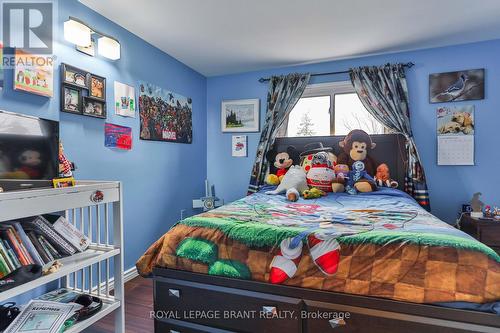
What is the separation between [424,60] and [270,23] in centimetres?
182

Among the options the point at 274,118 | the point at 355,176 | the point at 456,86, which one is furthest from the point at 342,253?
the point at 456,86

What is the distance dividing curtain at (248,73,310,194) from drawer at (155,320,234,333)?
202cm

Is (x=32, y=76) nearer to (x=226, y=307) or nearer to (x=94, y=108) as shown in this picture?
(x=94, y=108)

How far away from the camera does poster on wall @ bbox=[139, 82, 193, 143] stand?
2.66m

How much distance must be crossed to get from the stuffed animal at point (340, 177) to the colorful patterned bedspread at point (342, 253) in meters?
0.93

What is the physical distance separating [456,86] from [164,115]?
124 inches

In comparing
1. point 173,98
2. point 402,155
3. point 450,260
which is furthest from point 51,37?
point 402,155

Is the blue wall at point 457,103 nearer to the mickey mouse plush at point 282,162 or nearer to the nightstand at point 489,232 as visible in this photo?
the nightstand at point 489,232

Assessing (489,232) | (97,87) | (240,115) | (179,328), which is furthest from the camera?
(240,115)

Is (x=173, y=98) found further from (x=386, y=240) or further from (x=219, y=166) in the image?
(x=386, y=240)

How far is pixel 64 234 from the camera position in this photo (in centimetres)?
139

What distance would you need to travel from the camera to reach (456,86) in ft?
9.12

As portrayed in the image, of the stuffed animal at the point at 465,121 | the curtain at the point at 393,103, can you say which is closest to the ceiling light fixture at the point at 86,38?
the curtain at the point at 393,103

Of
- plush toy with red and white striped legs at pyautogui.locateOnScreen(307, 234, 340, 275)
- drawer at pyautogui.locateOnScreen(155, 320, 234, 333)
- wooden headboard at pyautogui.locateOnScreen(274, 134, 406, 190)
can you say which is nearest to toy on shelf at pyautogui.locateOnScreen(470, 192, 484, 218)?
wooden headboard at pyautogui.locateOnScreen(274, 134, 406, 190)
